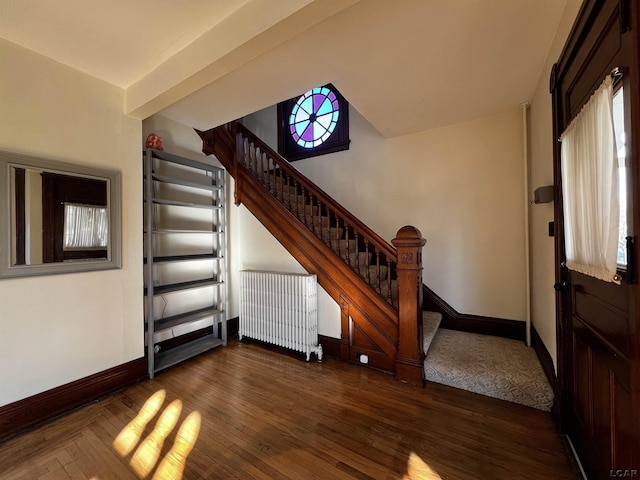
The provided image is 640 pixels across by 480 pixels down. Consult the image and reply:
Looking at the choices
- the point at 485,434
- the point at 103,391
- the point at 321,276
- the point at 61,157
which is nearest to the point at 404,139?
the point at 321,276

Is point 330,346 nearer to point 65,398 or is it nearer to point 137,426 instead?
point 137,426

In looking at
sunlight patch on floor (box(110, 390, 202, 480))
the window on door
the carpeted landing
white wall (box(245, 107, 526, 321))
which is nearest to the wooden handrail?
white wall (box(245, 107, 526, 321))

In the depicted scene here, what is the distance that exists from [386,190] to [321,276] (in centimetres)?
165

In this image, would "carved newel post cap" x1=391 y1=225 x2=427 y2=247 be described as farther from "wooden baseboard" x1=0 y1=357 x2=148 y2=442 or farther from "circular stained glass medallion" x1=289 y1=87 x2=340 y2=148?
"wooden baseboard" x1=0 y1=357 x2=148 y2=442

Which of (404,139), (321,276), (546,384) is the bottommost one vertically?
(546,384)

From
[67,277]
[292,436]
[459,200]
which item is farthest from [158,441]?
[459,200]

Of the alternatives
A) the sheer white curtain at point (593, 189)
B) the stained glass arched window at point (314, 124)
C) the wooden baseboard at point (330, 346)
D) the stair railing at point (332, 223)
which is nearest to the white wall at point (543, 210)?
the sheer white curtain at point (593, 189)

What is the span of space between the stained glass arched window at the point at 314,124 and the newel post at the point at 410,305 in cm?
218

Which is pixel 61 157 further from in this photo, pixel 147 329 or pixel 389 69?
pixel 389 69

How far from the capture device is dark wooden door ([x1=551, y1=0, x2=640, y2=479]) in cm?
88

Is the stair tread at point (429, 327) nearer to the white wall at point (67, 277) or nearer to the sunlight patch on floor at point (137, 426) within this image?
the sunlight patch on floor at point (137, 426)

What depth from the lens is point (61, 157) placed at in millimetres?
1975

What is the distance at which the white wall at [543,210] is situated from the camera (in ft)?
6.13

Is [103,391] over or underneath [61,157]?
underneath
